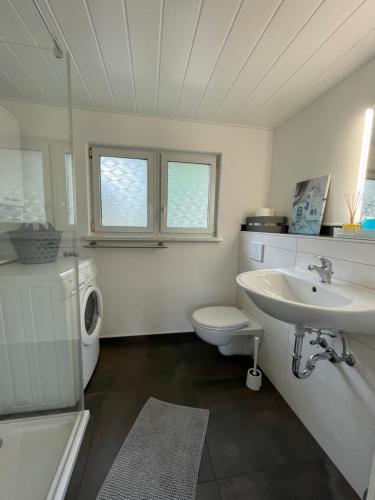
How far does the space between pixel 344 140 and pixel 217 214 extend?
1.09m

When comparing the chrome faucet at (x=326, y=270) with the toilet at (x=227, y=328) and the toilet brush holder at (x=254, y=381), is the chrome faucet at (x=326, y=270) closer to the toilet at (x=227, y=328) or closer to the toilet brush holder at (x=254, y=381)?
the toilet at (x=227, y=328)

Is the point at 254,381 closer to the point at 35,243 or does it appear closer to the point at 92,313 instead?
the point at 92,313

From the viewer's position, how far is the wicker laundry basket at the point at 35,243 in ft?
4.28

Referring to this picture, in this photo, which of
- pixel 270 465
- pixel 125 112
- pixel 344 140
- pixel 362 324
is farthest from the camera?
pixel 125 112

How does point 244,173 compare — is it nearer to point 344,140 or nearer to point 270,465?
point 344,140

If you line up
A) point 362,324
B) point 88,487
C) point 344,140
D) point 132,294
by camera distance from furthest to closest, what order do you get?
point 132,294 < point 344,140 < point 88,487 < point 362,324

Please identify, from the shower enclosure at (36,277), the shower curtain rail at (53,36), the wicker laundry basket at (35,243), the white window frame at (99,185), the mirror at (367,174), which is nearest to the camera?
the shower curtain rail at (53,36)

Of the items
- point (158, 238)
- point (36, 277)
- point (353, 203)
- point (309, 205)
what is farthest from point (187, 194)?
point (36, 277)

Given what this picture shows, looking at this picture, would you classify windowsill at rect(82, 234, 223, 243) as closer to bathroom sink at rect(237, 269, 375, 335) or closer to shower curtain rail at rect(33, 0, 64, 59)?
bathroom sink at rect(237, 269, 375, 335)

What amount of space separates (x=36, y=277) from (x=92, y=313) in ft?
2.19

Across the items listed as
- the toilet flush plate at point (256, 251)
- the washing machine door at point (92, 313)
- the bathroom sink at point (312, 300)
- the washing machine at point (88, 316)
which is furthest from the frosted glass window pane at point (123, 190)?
the bathroom sink at point (312, 300)

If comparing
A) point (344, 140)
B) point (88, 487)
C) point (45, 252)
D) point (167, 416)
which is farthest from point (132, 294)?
point (344, 140)

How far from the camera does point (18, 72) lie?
52.0 inches

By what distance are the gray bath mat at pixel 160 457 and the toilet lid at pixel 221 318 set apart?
0.55m
